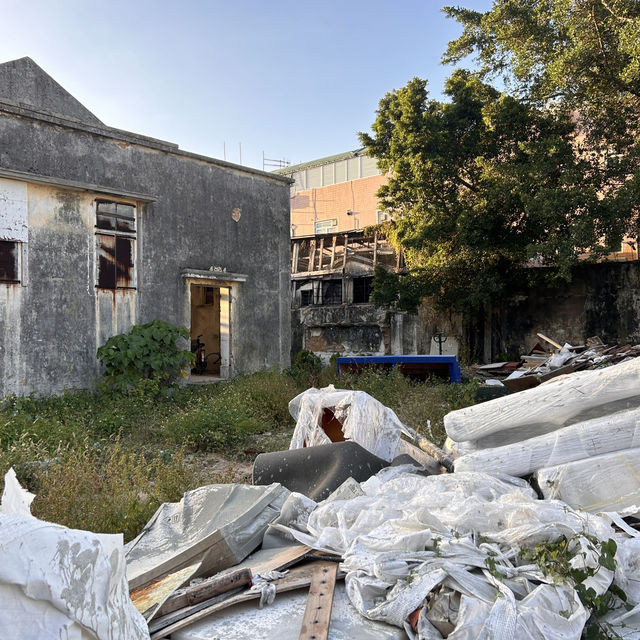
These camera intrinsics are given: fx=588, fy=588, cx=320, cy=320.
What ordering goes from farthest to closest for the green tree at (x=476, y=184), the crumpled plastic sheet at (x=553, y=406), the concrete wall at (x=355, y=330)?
the concrete wall at (x=355, y=330), the green tree at (x=476, y=184), the crumpled plastic sheet at (x=553, y=406)

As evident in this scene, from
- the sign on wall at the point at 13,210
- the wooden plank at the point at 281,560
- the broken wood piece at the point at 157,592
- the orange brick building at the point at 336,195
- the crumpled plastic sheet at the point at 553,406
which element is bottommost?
the broken wood piece at the point at 157,592

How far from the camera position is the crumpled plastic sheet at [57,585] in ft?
5.23

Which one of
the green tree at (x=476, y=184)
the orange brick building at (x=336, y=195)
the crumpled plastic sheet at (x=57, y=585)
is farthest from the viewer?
the orange brick building at (x=336, y=195)

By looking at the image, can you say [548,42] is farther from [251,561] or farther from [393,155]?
[251,561]

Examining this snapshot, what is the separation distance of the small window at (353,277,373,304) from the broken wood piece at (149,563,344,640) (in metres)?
16.0

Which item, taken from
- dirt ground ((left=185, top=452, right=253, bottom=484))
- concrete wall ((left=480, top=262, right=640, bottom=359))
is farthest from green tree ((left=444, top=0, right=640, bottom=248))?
dirt ground ((left=185, top=452, right=253, bottom=484))

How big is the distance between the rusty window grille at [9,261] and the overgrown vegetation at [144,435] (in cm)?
177

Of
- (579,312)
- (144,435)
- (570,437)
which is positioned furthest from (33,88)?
(579,312)

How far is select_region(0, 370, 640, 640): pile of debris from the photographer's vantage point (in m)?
2.46

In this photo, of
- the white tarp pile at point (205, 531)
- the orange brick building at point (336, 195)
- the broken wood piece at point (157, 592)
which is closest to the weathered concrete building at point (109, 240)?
the white tarp pile at point (205, 531)

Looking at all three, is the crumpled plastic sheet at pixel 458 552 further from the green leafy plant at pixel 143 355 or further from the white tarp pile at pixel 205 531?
the green leafy plant at pixel 143 355

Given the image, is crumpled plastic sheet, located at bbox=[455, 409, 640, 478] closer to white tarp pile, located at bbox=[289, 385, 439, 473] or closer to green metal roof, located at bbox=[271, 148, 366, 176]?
white tarp pile, located at bbox=[289, 385, 439, 473]

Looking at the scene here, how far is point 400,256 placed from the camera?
18.3 m

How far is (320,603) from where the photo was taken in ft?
8.61
